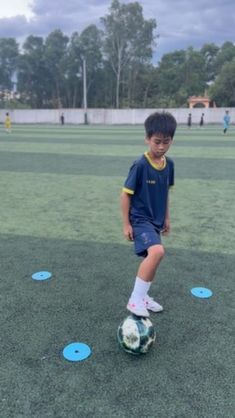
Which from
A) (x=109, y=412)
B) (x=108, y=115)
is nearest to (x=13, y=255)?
(x=109, y=412)

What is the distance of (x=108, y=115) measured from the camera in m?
48.5

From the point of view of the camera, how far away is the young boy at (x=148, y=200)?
301 centimetres

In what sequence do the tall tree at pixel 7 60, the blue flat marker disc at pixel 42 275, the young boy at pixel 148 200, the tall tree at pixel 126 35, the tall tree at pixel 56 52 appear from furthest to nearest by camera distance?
the tall tree at pixel 7 60 → the tall tree at pixel 56 52 → the tall tree at pixel 126 35 → the blue flat marker disc at pixel 42 275 → the young boy at pixel 148 200

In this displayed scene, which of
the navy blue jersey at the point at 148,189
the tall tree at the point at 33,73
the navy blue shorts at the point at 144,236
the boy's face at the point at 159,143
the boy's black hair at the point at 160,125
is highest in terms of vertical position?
the tall tree at the point at 33,73

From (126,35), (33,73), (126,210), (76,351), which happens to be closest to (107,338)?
(76,351)

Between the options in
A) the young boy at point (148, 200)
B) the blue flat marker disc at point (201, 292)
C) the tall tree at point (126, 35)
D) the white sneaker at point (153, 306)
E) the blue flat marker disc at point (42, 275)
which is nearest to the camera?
the young boy at point (148, 200)

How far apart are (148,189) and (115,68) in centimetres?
6684

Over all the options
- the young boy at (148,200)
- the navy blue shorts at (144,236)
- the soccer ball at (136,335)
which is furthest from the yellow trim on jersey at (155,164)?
the soccer ball at (136,335)

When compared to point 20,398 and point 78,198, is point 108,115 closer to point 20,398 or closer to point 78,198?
point 78,198

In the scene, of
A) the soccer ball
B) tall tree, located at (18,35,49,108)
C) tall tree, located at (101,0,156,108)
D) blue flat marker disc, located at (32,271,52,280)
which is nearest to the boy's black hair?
the soccer ball

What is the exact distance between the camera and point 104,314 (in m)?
3.53

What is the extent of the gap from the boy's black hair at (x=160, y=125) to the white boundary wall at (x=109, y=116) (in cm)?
4181

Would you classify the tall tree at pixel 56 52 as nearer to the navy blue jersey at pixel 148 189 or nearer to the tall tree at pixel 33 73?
the tall tree at pixel 33 73

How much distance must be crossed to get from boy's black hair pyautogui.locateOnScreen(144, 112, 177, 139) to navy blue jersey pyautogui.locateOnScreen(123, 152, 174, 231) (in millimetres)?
237
